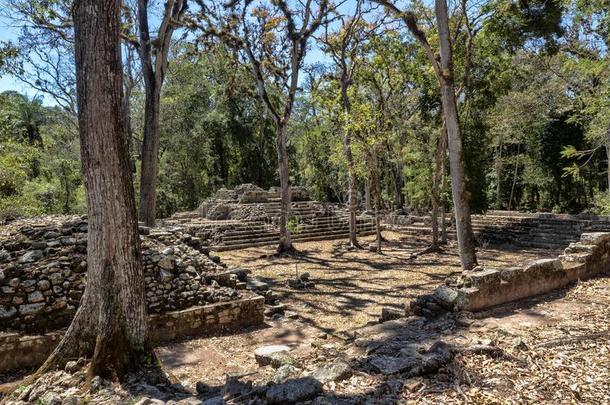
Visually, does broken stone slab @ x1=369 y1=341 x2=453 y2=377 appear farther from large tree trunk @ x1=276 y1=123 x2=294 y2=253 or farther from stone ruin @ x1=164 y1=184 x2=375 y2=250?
stone ruin @ x1=164 y1=184 x2=375 y2=250

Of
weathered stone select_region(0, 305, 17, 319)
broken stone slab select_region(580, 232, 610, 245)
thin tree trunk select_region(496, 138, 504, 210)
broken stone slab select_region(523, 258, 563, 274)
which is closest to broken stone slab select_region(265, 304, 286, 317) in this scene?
weathered stone select_region(0, 305, 17, 319)

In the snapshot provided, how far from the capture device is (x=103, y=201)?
13.5 ft

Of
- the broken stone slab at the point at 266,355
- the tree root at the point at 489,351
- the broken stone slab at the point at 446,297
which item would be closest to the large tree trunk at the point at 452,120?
the broken stone slab at the point at 446,297

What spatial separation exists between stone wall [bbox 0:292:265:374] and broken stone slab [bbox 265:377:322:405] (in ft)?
12.9

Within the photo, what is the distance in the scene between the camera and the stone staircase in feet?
52.8

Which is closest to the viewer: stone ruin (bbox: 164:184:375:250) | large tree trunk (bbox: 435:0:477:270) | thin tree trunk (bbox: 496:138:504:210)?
large tree trunk (bbox: 435:0:477:270)

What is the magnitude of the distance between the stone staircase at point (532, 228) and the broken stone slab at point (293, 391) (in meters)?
15.4

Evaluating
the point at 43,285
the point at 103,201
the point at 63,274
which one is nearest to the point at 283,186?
the point at 63,274

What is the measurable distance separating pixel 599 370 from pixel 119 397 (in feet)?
13.6

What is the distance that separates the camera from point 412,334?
4.92m

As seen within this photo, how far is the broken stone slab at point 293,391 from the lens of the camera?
10.3ft

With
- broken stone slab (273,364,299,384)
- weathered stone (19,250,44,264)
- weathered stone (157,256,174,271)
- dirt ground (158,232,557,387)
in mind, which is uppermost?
weathered stone (19,250,44,264)

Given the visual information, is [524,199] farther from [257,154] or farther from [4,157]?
[4,157]

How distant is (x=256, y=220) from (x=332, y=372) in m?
17.2
